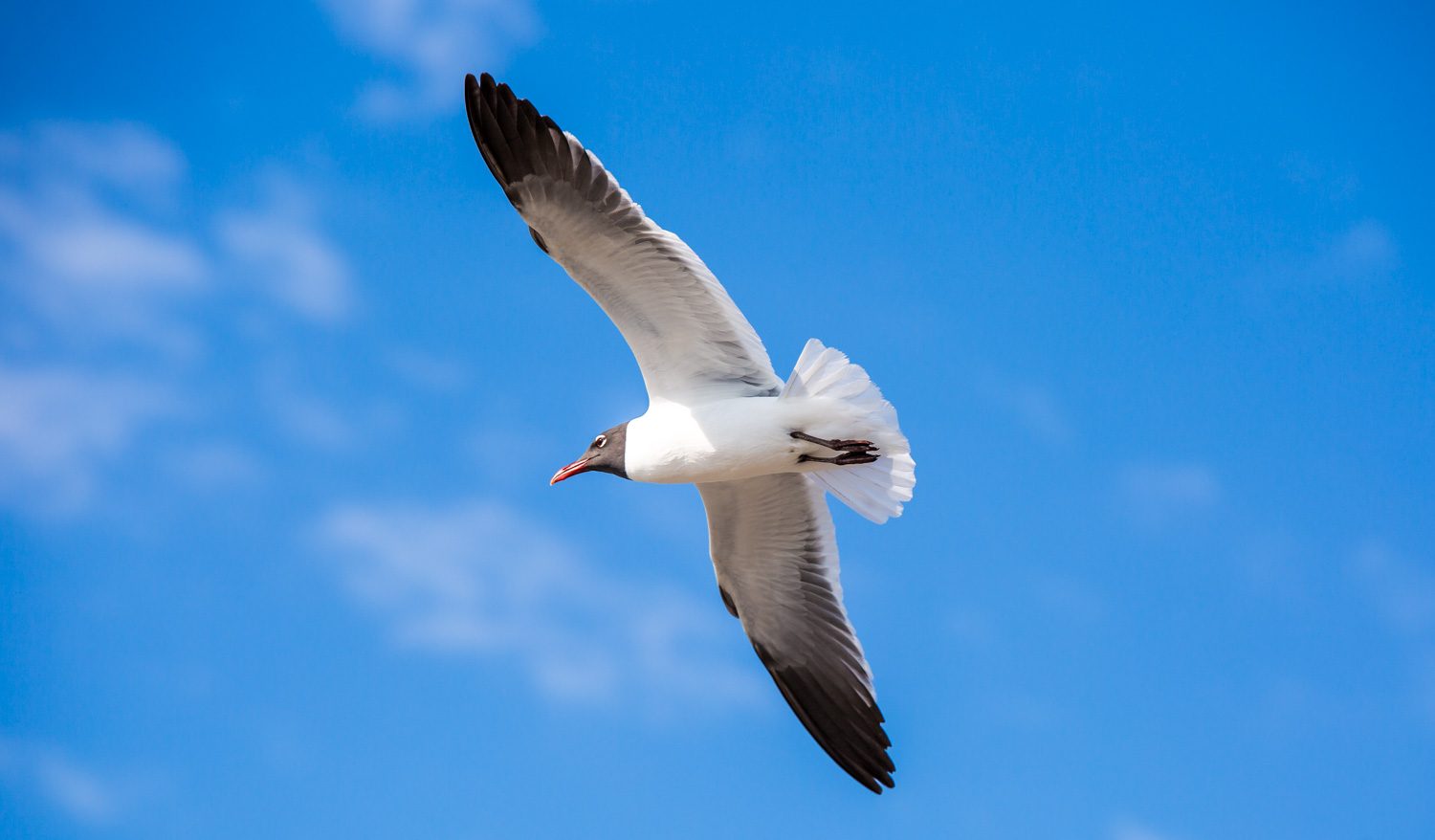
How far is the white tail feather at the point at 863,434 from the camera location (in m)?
7.74

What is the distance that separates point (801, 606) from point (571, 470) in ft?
5.24

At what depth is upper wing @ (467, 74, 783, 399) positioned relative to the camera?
711 cm

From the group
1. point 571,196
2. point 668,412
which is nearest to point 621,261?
point 571,196

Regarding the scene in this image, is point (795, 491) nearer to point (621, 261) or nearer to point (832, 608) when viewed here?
point (832, 608)

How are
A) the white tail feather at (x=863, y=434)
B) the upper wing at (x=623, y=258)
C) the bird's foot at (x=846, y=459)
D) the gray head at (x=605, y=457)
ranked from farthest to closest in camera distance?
1. the gray head at (x=605, y=457)
2. the bird's foot at (x=846, y=459)
3. the white tail feather at (x=863, y=434)
4. the upper wing at (x=623, y=258)

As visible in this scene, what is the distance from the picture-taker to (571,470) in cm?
858

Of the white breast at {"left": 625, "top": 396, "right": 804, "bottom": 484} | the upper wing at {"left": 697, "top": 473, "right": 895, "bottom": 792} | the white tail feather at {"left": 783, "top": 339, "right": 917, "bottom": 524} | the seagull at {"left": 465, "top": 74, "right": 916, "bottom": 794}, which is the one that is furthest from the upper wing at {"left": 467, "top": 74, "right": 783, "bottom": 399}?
the upper wing at {"left": 697, "top": 473, "right": 895, "bottom": 792}

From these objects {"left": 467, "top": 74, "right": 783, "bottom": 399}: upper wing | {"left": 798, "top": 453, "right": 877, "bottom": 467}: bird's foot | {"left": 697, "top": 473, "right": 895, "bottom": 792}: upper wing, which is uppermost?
{"left": 467, "top": 74, "right": 783, "bottom": 399}: upper wing

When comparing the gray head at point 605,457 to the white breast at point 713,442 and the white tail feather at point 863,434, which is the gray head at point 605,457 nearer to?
the white breast at point 713,442

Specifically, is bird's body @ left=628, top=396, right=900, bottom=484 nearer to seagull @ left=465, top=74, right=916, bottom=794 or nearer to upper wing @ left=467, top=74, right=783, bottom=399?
seagull @ left=465, top=74, right=916, bottom=794

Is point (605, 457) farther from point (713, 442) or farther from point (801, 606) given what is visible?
point (801, 606)

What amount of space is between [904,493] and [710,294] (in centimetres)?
153

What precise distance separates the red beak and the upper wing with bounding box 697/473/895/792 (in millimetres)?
707

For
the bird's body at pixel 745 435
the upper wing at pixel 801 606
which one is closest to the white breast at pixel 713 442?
the bird's body at pixel 745 435
